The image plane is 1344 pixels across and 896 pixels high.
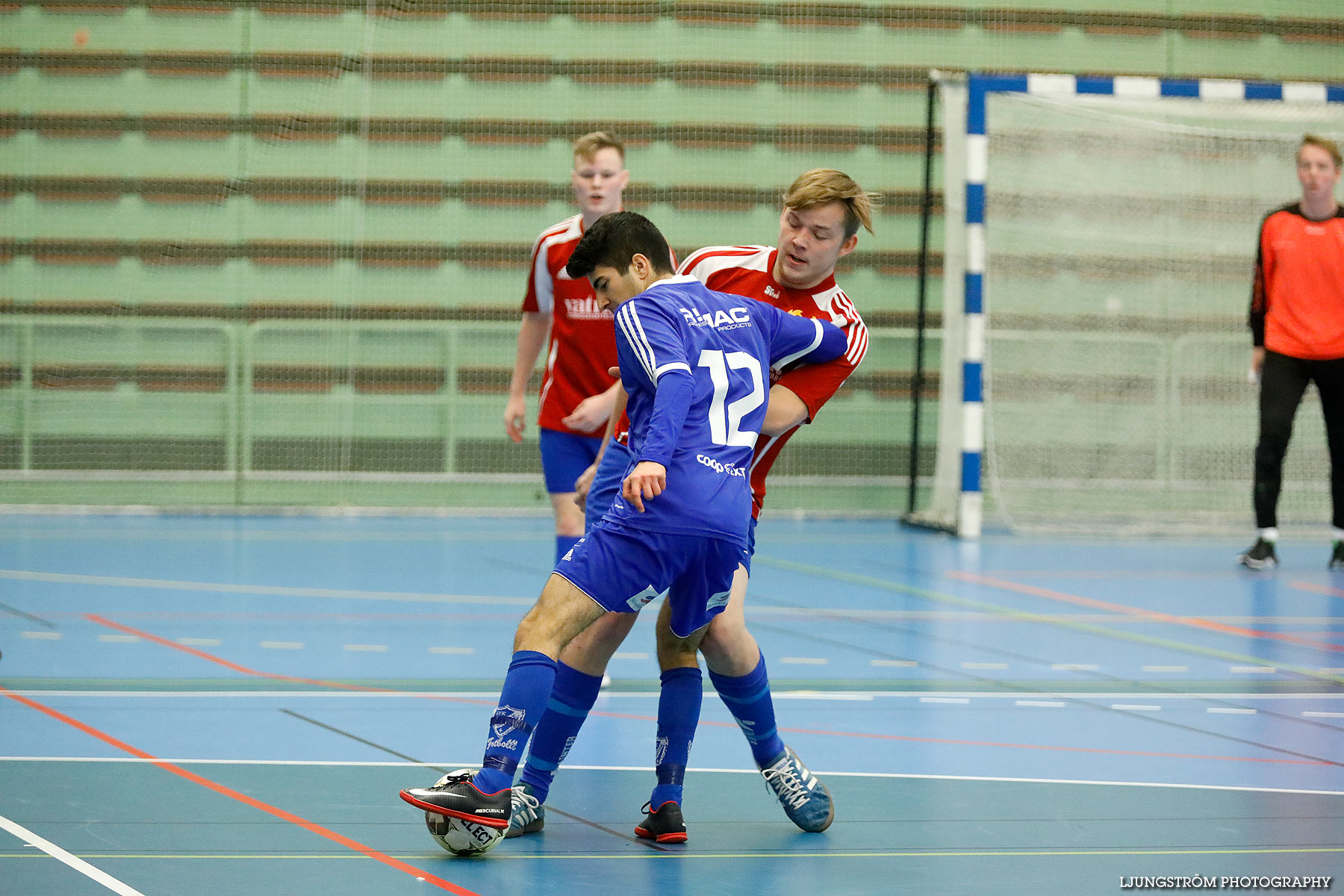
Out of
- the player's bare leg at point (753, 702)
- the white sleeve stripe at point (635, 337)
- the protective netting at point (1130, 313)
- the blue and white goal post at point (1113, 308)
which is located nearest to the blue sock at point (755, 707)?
the player's bare leg at point (753, 702)

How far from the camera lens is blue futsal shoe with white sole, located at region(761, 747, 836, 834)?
3.46 m

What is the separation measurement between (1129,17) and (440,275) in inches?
220

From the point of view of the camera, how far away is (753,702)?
3.56 m

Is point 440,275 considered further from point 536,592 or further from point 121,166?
point 536,592

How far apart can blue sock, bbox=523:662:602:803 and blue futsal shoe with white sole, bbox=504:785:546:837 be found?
40 millimetres

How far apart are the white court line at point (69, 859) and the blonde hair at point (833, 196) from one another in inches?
79.2

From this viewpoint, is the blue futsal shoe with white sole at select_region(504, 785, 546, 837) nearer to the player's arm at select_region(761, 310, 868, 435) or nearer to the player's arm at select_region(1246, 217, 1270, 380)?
the player's arm at select_region(761, 310, 868, 435)

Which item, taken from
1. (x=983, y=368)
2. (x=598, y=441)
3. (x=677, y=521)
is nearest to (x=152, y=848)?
(x=677, y=521)

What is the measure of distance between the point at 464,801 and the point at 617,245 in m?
1.22

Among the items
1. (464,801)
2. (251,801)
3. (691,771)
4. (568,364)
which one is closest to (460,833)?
(464,801)

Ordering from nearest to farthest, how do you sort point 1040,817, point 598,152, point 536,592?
point 1040,817 → point 598,152 → point 536,592

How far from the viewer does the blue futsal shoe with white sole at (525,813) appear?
3.36 metres

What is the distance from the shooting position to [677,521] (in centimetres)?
322

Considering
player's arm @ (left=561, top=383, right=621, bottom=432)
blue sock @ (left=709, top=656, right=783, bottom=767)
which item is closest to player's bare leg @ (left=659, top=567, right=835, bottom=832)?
blue sock @ (left=709, top=656, right=783, bottom=767)
